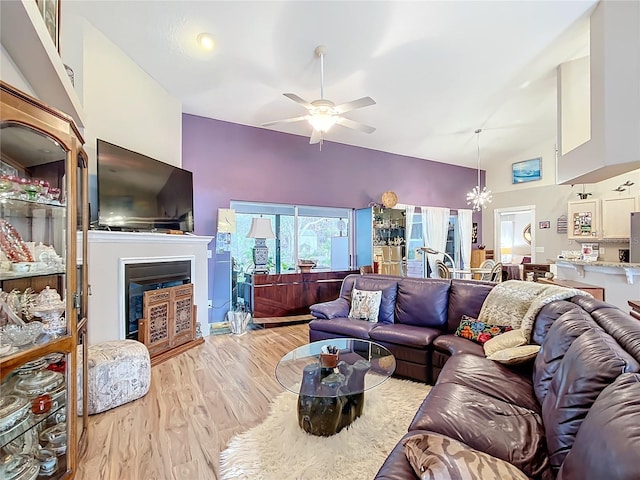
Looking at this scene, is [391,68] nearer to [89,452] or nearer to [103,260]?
[103,260]

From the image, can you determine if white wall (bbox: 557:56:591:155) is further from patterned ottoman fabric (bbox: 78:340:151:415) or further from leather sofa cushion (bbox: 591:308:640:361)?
patterned ottoman fabric (bbox: 78:340:151:415)

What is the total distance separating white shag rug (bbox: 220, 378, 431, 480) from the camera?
5.77 feet

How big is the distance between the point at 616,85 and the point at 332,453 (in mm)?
4518

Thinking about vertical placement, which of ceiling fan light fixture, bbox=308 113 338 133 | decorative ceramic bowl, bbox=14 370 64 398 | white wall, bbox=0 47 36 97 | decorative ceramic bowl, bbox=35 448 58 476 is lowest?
decorative ceramic bowl, bbox=35 448 58 476

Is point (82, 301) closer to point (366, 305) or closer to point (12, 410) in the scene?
point (12, 410)

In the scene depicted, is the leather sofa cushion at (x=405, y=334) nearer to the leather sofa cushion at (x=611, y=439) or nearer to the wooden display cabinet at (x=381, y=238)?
the leather sofa cushion at (x=611, y=439)

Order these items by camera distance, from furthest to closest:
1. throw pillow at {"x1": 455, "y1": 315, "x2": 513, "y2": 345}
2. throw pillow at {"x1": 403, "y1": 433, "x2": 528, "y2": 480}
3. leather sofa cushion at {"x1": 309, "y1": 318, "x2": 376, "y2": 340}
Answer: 1. leather sofa cushion at {"x1": 309, "y1": 318, "x2": 376, "y2": 340}
2. throw pillow at {"x1": 455, "y1": 315, "x2": 513, "y2": 345}
3. throw pillow at {"x1": 403, "y1": 433, "x2": 528, "y2": 480}

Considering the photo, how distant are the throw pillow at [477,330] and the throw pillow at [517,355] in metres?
0.46

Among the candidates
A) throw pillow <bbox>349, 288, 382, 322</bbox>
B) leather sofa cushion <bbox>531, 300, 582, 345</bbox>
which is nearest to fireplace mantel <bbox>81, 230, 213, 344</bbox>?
throw pillow <bbox>349, 288, 382, 322</bbox>

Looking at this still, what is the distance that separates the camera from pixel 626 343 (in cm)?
150

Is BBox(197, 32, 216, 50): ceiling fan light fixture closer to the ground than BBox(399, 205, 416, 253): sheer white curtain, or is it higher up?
higher up

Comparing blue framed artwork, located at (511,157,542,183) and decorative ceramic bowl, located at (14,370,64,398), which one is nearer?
decorative ceramic bowl, located at (14,370,64,398)

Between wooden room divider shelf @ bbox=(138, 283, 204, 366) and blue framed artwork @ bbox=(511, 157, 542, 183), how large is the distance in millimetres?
7934

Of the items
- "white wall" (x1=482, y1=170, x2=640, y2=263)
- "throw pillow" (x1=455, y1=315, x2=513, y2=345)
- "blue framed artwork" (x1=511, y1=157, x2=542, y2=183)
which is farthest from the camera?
"blue framed artwork" (x1=511, y1=157, x2=542, y2=183)
